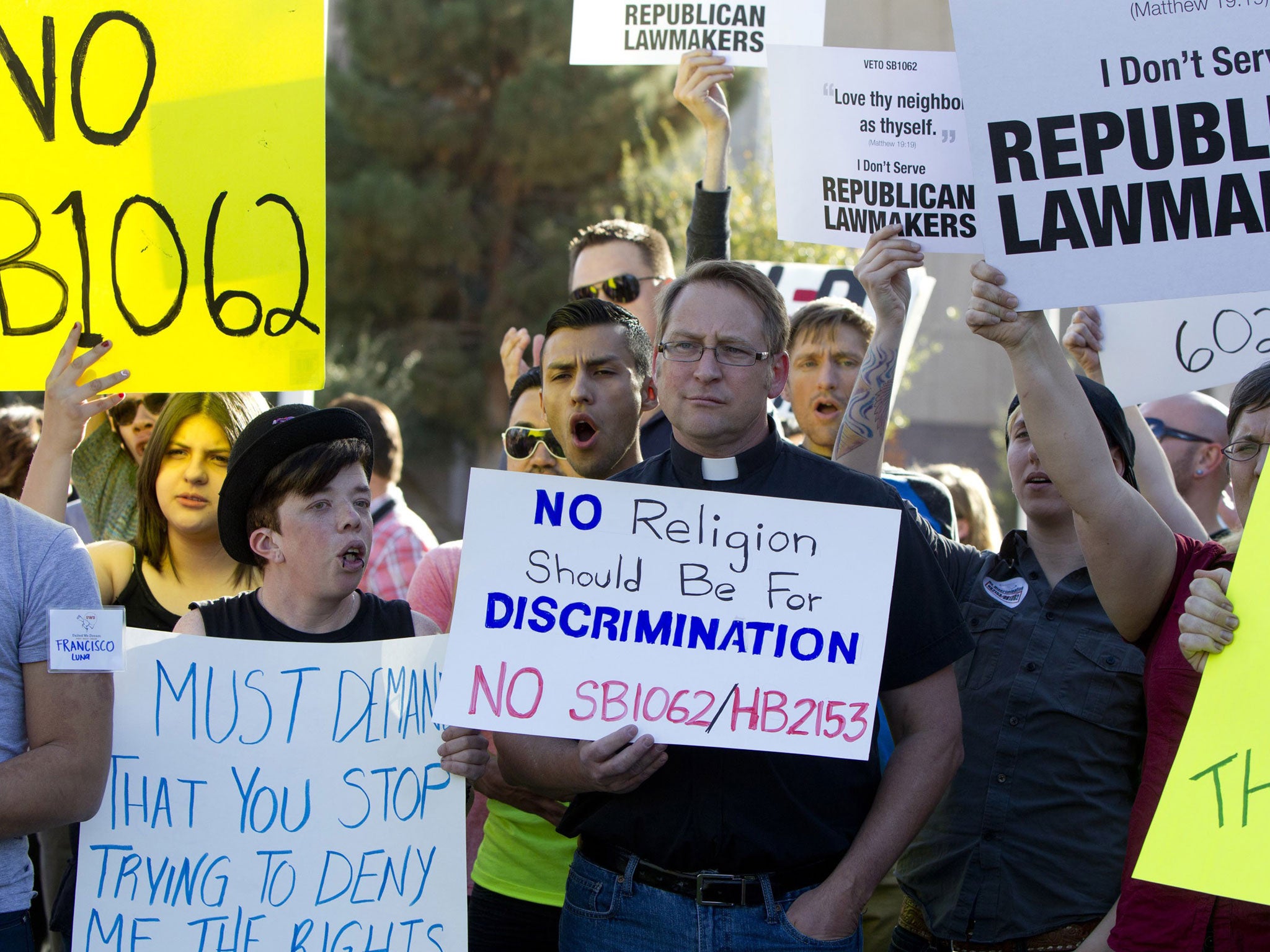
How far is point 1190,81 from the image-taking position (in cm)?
265

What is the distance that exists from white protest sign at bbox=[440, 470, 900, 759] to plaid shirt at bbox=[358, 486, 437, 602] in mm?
2316

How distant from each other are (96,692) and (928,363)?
745 inches

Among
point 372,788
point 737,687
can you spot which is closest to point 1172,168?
point 737,687

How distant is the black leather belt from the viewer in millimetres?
2650

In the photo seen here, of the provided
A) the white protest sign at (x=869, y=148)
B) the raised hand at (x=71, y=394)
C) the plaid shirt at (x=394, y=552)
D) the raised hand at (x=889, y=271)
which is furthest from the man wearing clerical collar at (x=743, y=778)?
the plaid shirt at (x=394, y=552)

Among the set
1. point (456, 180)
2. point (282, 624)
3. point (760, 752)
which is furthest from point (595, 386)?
point (456, 180)

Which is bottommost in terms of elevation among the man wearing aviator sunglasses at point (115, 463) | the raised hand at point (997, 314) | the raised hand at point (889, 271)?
the man wearing aviator sunglasses at point (115, 463)

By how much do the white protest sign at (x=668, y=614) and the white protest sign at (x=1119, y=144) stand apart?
0.62m

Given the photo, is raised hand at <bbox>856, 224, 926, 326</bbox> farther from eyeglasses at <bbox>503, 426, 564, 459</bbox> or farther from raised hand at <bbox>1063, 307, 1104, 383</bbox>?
eyeglasses at <bbox>503, 426, 564, 459</bbox>

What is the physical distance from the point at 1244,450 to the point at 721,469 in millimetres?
1065

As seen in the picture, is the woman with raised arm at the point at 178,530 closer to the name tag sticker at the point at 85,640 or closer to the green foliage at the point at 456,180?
the name tag sticker at the point at 85,640

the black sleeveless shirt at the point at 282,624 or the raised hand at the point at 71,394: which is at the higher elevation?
the raised hand at the point at 71,394

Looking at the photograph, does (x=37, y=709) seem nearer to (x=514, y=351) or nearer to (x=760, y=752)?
(x=760, y=752)

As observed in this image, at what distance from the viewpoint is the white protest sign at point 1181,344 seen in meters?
3.87
